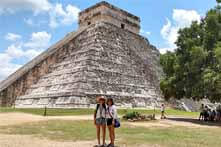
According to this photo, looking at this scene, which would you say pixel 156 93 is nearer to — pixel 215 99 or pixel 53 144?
pixel 215 99

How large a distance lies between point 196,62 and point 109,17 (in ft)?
A: 48.9

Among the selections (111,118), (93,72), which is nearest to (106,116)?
(111,118)

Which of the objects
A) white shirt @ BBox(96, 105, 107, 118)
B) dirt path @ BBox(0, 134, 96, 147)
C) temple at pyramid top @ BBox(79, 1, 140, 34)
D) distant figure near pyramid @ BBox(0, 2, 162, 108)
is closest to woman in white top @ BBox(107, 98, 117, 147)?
white shirt @ BBox(96, 105, 107, 118)

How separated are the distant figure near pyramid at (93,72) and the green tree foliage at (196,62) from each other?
5538 millimetres

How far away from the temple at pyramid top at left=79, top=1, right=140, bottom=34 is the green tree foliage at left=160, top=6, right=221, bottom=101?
40.1 ft

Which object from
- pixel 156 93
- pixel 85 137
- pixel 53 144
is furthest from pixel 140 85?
pixel 53 144

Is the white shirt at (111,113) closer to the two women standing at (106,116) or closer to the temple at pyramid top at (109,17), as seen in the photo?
the two women standing at (106,116)

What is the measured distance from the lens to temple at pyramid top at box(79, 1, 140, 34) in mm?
28375

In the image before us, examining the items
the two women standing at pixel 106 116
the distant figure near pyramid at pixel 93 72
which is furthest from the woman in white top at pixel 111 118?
the distant figure near pyramid at pixel 93 72

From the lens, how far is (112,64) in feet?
77.6

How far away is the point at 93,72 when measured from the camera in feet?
70.1

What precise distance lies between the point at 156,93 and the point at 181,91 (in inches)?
345

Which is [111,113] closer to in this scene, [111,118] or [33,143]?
[111,118]

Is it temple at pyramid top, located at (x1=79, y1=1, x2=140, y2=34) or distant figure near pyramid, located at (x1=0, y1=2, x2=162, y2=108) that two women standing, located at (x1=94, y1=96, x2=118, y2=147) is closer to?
distant figure near pyramid, located at (x1=0, y1=2, x2=162, y2=108)
